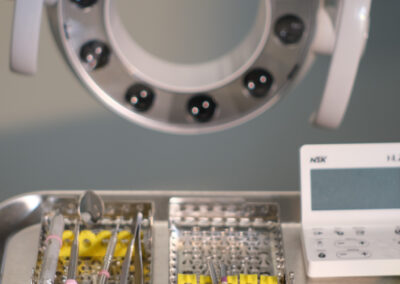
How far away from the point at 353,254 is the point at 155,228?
0.25 meters

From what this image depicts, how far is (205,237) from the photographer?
2.72ft

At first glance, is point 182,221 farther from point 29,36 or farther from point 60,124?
point 60,124

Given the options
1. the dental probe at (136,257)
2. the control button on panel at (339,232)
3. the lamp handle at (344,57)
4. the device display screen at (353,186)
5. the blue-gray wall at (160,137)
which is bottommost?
the dental probe at (136,257)

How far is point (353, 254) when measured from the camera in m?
0.77

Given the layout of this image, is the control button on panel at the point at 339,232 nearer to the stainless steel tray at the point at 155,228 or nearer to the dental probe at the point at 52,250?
the stainless steel tray at the point at 155,228

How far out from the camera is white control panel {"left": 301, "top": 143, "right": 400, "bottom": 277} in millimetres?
776

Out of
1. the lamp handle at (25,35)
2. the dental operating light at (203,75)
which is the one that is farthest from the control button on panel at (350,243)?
the lamp handle at (25,35)

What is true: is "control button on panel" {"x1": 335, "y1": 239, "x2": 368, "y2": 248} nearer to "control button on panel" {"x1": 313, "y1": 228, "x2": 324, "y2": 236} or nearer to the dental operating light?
"control button on panel" {"x1": 313, "y1": 228, "x2": 324, "y2": 236}

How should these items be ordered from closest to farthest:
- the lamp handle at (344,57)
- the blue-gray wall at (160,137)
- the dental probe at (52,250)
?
the lamp handle at (344,57), the dental probe at (52,250), the blue-gray wall at (160,137)

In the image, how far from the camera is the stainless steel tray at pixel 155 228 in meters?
0.79

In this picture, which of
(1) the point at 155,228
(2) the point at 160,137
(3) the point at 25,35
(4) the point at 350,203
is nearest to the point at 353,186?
(4) the point at 350,203

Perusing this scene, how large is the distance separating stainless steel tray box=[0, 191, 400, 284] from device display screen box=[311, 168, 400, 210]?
0.07 metres

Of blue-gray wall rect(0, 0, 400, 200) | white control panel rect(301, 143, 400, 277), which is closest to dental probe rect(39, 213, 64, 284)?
white control panel rect(301, 143, 400, 277)

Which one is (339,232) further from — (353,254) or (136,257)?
(136,257)
